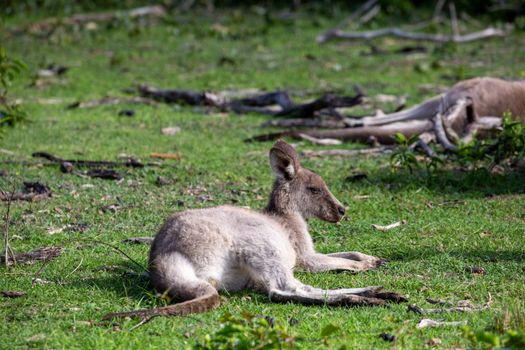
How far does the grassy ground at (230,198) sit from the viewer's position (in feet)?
15.1

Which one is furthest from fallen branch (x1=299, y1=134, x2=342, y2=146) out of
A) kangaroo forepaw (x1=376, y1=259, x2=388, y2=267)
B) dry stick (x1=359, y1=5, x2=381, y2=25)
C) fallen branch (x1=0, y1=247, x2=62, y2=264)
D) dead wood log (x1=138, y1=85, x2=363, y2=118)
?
dry stick (x1=359, y1=5, x2=381, y2=25)

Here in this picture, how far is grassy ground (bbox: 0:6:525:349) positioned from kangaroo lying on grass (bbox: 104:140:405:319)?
0.29 feet

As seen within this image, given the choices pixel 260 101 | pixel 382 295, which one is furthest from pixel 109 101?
pixel 382 295

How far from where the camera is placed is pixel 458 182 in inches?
314

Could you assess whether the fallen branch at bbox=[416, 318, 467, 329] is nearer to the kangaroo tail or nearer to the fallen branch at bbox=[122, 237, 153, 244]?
the kangaroo tail

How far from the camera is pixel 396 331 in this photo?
4.41m

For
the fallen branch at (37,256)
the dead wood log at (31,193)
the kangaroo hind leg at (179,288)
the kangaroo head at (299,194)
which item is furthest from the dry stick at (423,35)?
the kangaroo hind leg at (179,288)

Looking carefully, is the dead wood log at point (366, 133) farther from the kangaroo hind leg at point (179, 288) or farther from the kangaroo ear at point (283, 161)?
the kangaroo hind leg at point (179, 288)

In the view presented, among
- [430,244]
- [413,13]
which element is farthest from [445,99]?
[413,13]

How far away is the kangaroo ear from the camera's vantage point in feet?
19.1

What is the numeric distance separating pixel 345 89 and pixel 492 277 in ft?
24.5

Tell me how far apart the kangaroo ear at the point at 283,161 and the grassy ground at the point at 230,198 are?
65cm

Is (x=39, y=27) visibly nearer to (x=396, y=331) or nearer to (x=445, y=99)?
(x=445, y=99)

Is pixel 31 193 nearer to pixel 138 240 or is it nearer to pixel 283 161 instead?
pixel 138 240
